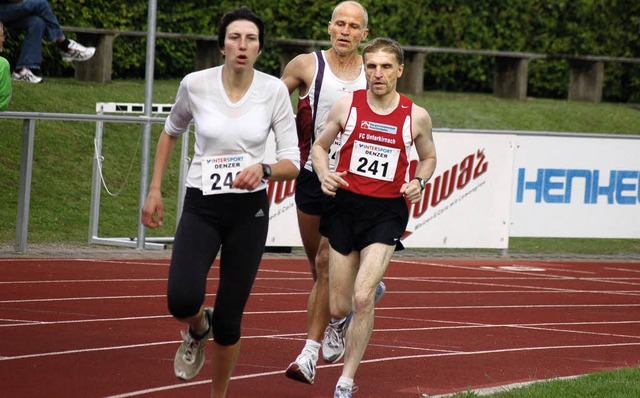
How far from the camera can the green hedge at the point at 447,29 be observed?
23625mm

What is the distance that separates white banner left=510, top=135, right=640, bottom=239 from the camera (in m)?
17.2

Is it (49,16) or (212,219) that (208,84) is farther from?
(49,16)

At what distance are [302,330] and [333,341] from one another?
1.86 m

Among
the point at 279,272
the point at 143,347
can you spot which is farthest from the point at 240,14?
the point at 279,272

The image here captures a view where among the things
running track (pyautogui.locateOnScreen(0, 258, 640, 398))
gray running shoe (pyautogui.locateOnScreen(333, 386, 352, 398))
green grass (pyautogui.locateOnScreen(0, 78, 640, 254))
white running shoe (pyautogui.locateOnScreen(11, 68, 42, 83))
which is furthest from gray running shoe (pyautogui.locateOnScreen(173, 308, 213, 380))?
white running shoe (pyautogui.locateOnScreen(11, 68, 42, 83))

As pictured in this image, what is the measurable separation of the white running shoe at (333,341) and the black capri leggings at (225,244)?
5.45 feet

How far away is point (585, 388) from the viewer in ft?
27.4

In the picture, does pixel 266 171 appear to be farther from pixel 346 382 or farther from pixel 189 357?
pixel 346 382

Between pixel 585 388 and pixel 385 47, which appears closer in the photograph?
pixel 385 47

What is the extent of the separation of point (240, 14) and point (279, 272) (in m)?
7.50

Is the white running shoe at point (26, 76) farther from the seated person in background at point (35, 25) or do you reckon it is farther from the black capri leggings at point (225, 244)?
the black capri leggings at point (225, 244)

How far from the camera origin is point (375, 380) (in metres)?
8.63

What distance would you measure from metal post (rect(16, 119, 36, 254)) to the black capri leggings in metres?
8.17

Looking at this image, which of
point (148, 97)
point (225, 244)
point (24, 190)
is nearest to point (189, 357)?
point (225, 244)
